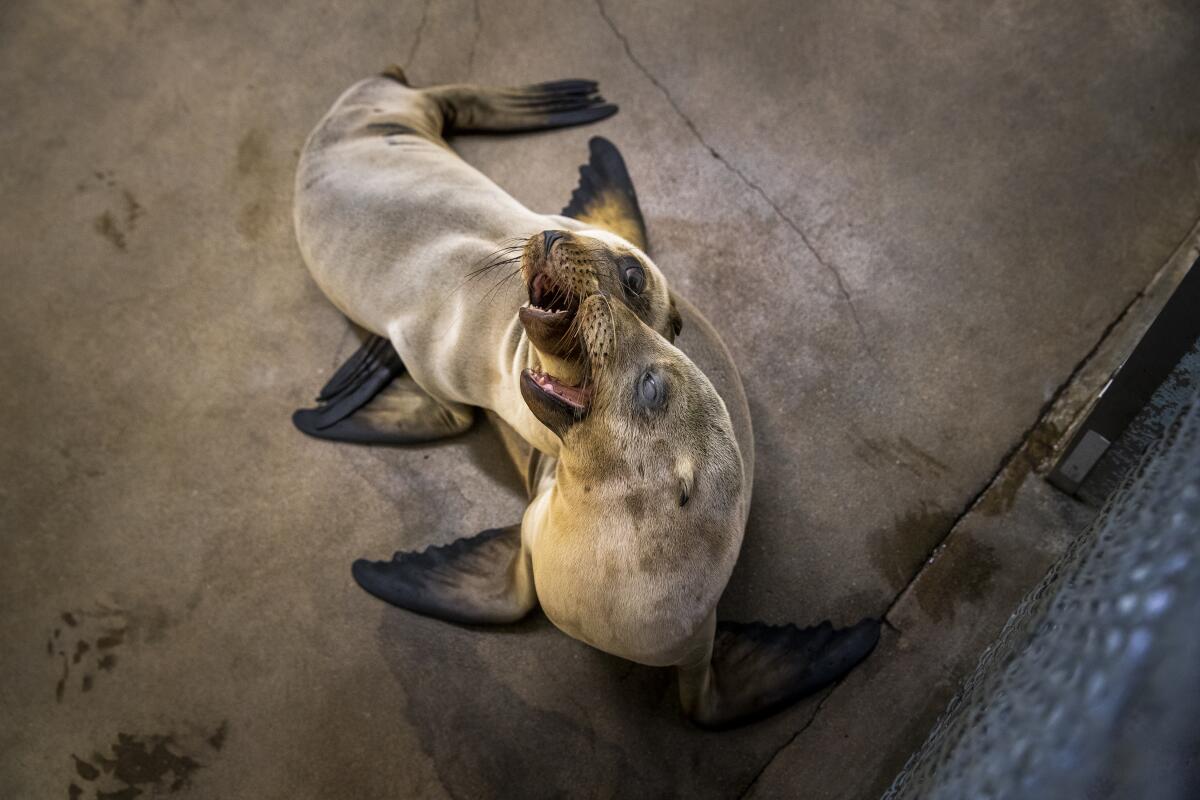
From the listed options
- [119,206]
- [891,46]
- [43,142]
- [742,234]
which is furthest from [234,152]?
[891,46]

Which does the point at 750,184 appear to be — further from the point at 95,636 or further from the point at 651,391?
the point at 95,636

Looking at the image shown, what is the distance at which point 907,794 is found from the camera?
28.2 inches

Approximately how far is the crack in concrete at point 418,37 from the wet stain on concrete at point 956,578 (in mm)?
2735

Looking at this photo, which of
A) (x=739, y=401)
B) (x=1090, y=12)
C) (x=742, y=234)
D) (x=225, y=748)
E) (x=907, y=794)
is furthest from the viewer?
(x=1090, y=12)

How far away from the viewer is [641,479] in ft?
5.72

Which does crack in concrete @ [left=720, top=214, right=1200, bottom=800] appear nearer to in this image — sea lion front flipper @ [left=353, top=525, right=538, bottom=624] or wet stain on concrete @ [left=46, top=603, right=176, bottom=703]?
sea lion front flipper @ [left=353, top=525, right=538, bottom=624]

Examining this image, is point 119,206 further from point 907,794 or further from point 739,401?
point 907,794

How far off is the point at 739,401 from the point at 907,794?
67.7 inches

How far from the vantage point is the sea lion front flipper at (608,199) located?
3016mm

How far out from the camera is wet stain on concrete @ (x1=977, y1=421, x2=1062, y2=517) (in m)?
2.68

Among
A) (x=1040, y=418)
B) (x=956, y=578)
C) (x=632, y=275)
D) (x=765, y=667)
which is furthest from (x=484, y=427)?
(x=1040, y=418)

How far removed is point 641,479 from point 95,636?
200 cm

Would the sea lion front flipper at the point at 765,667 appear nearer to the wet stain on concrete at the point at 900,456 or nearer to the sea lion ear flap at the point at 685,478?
the wet stain on concrete at the point at 900,456

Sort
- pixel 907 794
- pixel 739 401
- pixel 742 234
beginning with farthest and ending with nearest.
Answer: pixel 742 234 < pixel 739 401 < pixel 907 794
